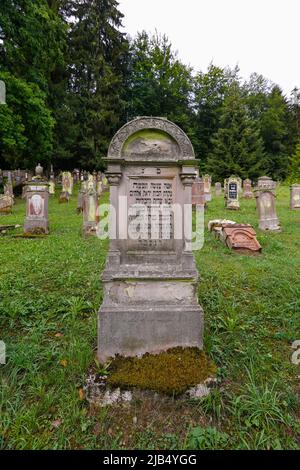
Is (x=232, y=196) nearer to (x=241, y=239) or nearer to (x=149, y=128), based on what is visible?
(x=241, y=239)

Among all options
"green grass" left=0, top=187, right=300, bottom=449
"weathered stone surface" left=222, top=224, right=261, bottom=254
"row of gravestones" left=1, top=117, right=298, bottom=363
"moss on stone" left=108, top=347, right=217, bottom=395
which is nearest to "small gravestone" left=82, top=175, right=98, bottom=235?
"green grass" left=0, top=187, right=300, bottom=449

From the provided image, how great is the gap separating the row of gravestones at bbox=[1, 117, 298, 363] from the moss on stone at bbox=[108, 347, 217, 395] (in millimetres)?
95

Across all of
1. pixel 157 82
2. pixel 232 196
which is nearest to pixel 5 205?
pixel 232 196

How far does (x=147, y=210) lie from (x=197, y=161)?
27.4 inches

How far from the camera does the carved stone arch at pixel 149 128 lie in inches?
103

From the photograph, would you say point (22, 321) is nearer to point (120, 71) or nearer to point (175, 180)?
point (175, 180)

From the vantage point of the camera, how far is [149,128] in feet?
→ 8.65

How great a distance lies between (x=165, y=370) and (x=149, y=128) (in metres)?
2.27

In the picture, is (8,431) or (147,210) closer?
(8,431)

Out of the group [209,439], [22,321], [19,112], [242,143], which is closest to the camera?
[209,439]

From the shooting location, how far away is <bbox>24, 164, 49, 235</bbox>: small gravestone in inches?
320

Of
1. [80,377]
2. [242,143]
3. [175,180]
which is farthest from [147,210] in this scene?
[242,143]

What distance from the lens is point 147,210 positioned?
9.22 ft

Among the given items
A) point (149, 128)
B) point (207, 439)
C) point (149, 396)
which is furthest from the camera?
point (149, 128)
